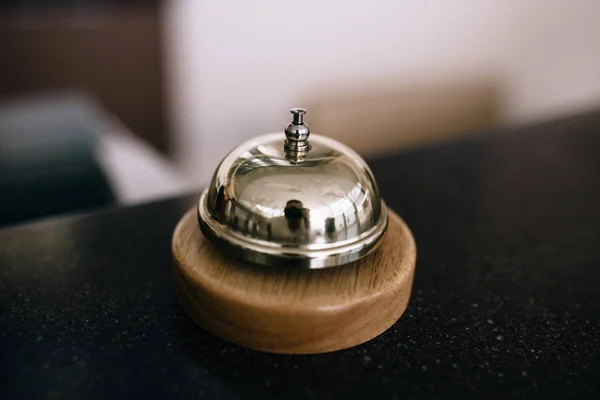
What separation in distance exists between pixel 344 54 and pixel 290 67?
240 millimetres

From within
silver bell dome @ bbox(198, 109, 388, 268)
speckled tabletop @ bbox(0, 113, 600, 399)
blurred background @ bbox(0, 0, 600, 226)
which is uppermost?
silver bell dome @ bbox(198, 109, 388, 268)

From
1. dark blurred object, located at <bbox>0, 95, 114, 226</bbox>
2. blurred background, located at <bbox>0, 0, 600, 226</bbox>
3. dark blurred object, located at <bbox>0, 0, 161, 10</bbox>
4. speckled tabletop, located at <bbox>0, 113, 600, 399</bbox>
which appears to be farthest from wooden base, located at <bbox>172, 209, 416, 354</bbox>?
dark blurred object, located at <bbox>0, 0, 161, 10</bbox>

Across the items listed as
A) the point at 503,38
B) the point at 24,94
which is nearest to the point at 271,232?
the point at 24,94

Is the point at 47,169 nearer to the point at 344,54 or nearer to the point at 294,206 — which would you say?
the point at 294,206

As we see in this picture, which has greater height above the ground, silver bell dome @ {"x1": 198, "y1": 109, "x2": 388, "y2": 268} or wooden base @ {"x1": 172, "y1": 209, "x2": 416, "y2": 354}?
silver bell dome @ {"x1": 198, "y1": 109, "x2": 388, "y2": 268}

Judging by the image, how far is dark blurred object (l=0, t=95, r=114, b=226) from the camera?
1.01m

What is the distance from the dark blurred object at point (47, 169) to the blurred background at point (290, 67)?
23 cm

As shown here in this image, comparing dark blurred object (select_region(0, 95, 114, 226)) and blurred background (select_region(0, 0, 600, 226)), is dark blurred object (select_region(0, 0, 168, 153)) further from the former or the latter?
dark blurred object (select_region(0, 95, 114, 226))

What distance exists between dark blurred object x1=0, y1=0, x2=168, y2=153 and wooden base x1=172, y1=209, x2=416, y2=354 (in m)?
1.73

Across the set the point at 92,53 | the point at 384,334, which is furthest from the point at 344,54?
the point at 384,334

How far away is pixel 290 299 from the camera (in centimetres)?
40

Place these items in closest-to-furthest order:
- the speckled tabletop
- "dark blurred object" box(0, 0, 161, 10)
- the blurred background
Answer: the speckled tabletop
"dark blurred object" box(0, 0, 161, 10)
the blurred background

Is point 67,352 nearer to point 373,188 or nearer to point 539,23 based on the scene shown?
point 373,188

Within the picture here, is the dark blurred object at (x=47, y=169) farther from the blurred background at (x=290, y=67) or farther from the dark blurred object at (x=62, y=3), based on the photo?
the dark blurred object at (x=62, y=3)
